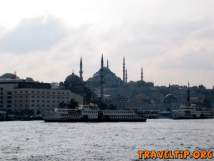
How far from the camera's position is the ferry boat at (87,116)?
161375mm

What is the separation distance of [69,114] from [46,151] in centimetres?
9967

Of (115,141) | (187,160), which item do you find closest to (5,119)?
(115,141)

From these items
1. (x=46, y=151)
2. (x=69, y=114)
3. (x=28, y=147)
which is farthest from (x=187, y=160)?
(x=69, y=114)

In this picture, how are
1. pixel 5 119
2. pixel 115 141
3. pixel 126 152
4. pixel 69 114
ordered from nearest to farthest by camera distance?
pixel 126 152 < pixel 115 141 < pixel 69 114 < pixel 5 119

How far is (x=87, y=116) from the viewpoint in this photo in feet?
540

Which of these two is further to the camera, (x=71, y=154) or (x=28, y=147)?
(x=28, y=147)

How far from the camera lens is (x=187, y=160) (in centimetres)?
5381

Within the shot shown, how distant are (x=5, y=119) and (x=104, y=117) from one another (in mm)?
35698

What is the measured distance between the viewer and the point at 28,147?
6850 centimetres

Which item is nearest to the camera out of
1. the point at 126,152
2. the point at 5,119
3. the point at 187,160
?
the point at 187,160

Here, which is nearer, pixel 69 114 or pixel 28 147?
pixel 28 147

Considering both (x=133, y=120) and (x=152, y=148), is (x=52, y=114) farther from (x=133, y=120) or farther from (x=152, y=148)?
(x=152, y=148)

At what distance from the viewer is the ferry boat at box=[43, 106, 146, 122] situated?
16138 cm

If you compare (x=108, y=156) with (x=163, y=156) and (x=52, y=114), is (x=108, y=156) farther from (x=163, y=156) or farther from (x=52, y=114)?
(x=52, y=114)
